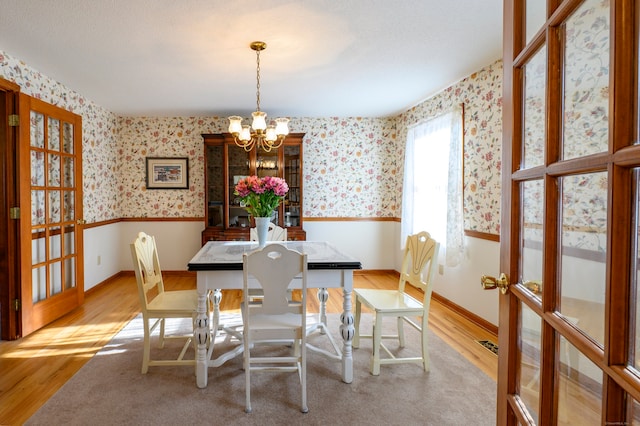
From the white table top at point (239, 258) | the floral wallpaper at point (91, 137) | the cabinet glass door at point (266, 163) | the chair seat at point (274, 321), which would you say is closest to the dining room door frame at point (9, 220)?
the floral wallpaper at point (91, 137)

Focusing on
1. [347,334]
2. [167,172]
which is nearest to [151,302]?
[347,334]

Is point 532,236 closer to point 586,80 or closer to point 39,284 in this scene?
point 586,80

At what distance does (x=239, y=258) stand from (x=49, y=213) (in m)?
2.11

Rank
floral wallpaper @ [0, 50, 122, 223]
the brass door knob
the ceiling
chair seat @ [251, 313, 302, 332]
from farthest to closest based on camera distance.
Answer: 1. floral wallpaper @ [0, 50, 122, 223]
2. the ceiling
3. chair seat @ [251, 313, 302, 332]
4. the brass door knob

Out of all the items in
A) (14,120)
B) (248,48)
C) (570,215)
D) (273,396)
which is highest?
(248,48)

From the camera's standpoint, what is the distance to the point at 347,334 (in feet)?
7.48

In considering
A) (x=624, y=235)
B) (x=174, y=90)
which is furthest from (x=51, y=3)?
(x=624, y=235)

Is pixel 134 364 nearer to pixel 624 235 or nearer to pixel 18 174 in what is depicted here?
pixel 18 174

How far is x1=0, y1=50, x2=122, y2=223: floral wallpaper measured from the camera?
10.9ft

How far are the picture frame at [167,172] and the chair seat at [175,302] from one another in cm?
295

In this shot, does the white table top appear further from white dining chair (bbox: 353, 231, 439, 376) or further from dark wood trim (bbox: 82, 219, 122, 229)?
dark wood trim (bbox: 82, 219, 122, 229)

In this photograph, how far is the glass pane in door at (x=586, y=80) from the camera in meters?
0.60

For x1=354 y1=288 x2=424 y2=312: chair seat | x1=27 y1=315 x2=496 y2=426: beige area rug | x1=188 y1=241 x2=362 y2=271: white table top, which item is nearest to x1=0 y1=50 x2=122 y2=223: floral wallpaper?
x1=188 y1=241 x2=362 y2=271: white table top

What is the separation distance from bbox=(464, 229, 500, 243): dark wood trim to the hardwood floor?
30.7 inches
